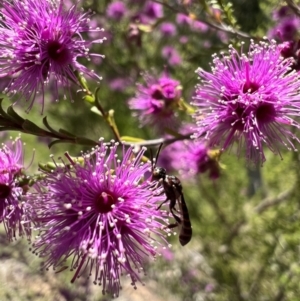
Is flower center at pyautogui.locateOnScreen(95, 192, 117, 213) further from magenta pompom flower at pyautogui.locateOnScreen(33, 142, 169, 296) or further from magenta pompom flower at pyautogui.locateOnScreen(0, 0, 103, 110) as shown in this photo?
magenta pompom flower at pyautogui.locateOnScreen(0, 0, 103, 110)

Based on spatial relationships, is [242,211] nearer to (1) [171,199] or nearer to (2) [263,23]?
(2) [263,23]

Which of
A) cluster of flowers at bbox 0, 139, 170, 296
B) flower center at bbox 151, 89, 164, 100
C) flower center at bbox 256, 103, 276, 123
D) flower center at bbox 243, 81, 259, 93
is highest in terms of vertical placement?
flower center at bbox 243, 81, 259, 93

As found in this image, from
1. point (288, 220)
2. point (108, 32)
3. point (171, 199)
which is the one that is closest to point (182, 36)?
point (108, 32)

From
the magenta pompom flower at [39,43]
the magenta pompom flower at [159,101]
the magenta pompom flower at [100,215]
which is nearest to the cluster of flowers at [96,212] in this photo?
the magenta pompom flower at [100,215]

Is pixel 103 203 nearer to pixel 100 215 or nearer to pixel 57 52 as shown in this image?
pixel 100 215

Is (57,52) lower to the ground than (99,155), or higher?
higher

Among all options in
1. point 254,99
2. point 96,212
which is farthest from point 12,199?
point 254,99

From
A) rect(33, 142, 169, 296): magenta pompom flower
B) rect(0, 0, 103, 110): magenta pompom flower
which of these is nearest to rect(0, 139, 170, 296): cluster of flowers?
rect(33, 142, 169, 296): magenta pompom flower
